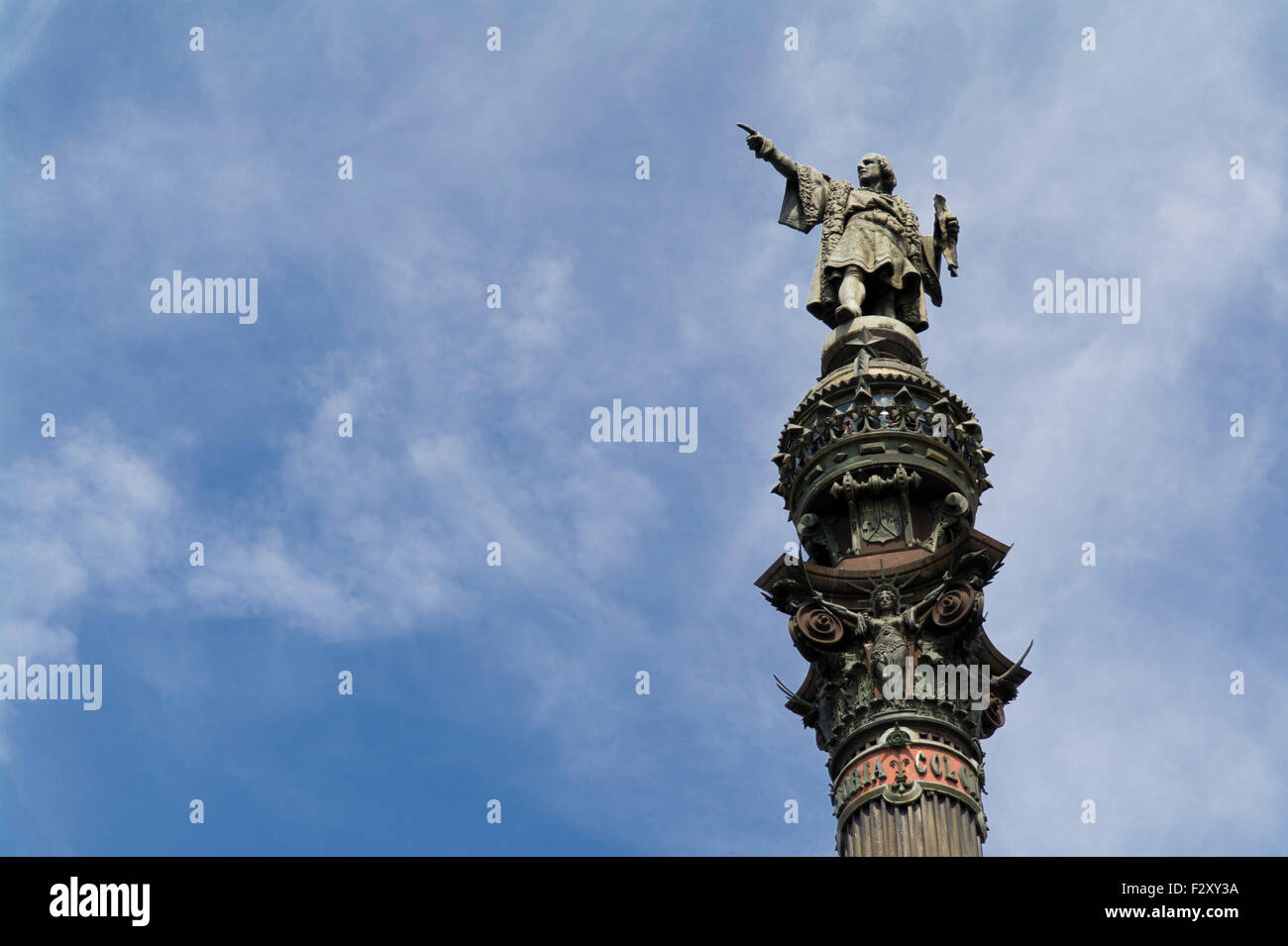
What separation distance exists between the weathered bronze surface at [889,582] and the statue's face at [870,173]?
2.25m

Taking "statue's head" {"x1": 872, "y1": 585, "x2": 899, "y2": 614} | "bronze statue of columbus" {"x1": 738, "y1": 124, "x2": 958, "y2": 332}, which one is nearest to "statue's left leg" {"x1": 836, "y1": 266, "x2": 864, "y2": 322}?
"bronze statue of columbus" {"x1": 738, "y1": 124, "x2": 958, "y2": 332}

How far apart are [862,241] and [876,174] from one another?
6.03 ft

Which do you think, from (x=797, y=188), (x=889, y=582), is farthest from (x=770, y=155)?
(x=889, y=582)

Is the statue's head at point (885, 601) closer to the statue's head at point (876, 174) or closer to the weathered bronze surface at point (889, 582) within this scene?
the weathered bronze surface at point (889, 582)

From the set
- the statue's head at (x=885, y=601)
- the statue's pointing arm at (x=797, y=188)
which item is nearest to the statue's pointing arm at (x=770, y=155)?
the statue's pointing arm at (x=797, y=188)

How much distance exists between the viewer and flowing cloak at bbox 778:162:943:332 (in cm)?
2739

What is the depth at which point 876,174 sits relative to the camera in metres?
29.2

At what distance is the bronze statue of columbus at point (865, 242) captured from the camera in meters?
27.3

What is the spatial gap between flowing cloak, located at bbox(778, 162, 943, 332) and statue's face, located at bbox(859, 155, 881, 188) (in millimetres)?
223

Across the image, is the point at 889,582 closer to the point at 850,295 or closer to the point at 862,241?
the point at 850,295
